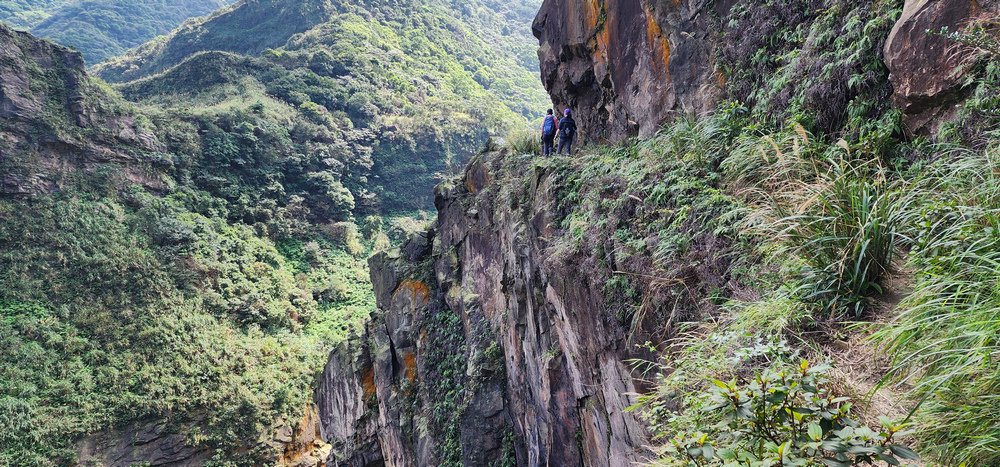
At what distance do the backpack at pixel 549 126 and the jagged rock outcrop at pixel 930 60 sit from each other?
6.43 m

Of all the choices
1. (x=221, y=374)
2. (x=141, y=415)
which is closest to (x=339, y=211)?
(x=221, y=374)

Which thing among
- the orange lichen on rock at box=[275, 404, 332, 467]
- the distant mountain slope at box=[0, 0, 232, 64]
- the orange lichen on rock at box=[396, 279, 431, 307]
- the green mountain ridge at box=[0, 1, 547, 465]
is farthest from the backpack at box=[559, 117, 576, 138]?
the distant mountain slope at box=[0, 0, 232, 64]

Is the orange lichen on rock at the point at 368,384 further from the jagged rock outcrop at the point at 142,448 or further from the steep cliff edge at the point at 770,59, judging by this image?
the steep cliff edge at the point at 770,59

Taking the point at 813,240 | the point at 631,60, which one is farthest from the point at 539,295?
the point at 813,240

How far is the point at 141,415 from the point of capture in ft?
59.7

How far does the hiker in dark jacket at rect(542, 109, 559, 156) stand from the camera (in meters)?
9.74

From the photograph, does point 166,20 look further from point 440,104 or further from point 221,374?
point 221,374

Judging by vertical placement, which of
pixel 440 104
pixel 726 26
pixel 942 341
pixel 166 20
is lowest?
pixel 942 341

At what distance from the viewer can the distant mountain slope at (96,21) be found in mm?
64562

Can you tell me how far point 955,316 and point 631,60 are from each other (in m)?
6.22

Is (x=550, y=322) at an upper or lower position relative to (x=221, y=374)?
upper

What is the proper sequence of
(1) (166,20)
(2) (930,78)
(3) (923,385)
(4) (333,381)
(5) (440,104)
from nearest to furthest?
(3) (923,385) < (2) (930,78) < (4) (333,381) < (5) (440,104) < (1) (166,20)

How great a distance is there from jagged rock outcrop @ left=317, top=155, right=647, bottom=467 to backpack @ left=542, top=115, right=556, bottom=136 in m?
1.23

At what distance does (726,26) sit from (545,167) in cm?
289
